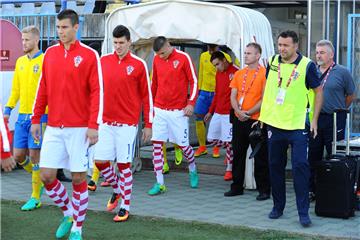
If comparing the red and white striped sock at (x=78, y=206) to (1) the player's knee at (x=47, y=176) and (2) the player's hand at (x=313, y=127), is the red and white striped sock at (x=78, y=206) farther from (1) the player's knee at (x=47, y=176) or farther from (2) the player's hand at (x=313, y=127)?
(2) the player's hand at (x=313, y=127)

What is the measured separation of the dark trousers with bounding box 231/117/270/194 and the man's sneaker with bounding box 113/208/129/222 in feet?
6.55

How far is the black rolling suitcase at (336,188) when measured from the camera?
736cm

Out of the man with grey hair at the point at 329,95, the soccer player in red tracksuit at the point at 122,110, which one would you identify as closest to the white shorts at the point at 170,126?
the soccer player in red tracksuit at the point at 122,110

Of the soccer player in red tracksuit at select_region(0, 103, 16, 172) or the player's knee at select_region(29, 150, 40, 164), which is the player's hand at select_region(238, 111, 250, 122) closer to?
the player's knee at select_region(29, 150, 40, 164)

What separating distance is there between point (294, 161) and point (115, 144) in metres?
2.01

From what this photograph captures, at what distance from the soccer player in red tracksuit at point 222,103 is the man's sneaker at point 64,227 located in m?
4.09

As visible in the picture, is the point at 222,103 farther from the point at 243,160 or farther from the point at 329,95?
the point at 329,95

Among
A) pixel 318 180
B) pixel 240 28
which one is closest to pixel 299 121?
pixel 318 180

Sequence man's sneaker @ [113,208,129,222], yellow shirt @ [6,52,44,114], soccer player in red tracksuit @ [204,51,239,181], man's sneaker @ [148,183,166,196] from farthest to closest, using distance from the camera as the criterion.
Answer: soccer player in red tracksuit @ [204,51,239,181], man's sneaker @ [148,183,166,196], yellow shirt @ [6,52,44,114], man's sneaker @ [113,208,129,222]

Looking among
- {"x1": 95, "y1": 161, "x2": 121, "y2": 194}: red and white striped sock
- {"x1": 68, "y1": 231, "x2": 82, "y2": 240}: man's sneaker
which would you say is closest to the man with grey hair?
{"x1": 95, "y1": 161, "x2": 121, "y2": 194}: red and white striped sock

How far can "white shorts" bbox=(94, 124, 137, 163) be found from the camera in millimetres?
7297

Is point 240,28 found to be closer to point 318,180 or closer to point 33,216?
point 318,180

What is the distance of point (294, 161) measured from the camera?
7031 millimetres

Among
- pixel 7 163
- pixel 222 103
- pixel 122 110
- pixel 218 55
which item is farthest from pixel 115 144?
pixel 222 103
